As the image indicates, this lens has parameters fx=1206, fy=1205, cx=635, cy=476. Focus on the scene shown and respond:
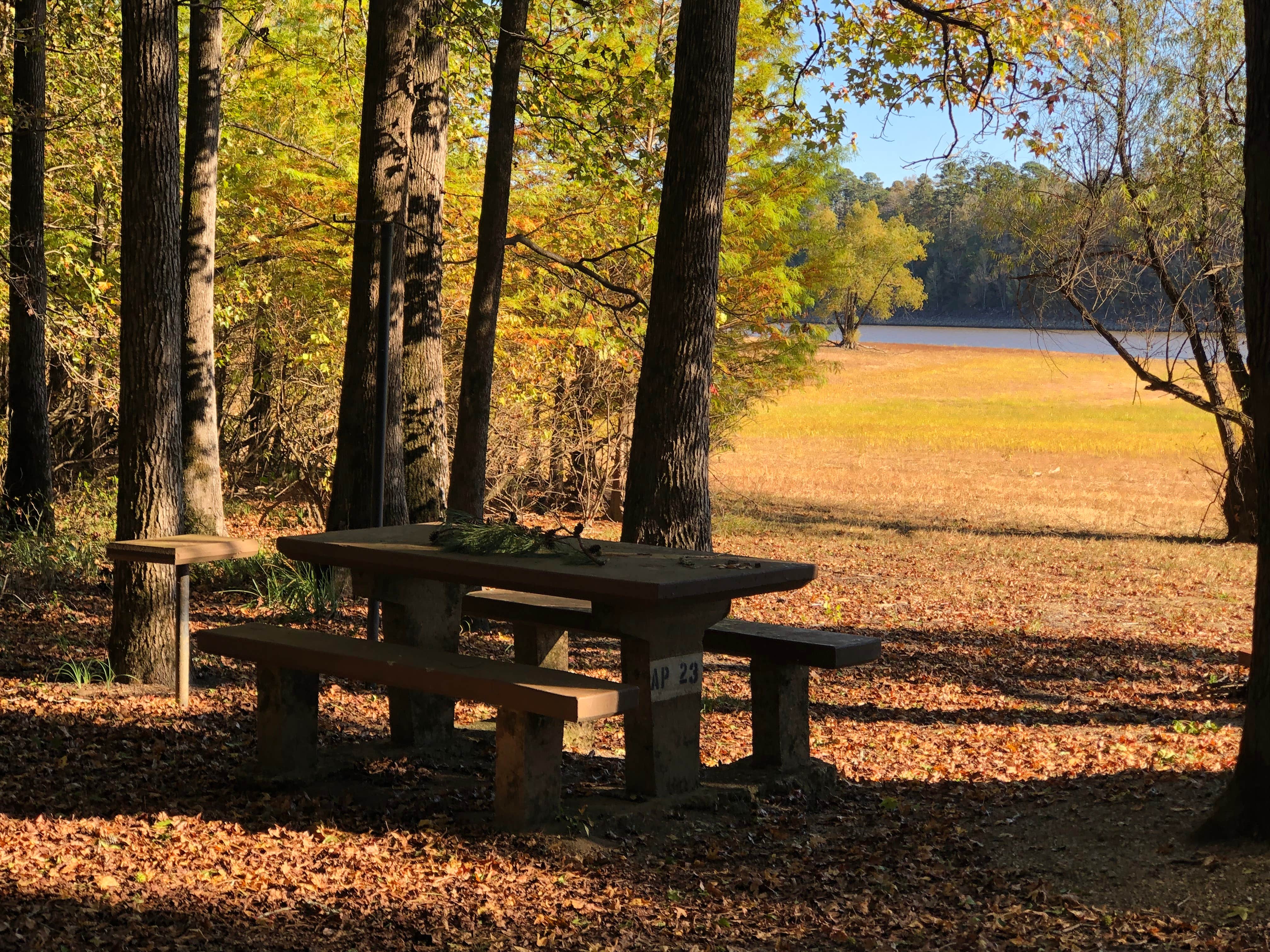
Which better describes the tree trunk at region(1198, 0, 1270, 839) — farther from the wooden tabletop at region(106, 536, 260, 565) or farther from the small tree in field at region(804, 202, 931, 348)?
the small tree in field at region(804, 202, 931, 348)

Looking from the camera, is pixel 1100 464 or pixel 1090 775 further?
pixel 1100 464

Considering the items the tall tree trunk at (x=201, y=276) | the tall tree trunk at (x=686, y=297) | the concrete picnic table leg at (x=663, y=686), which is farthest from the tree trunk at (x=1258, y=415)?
the tall tree trunk at (x=201, y=276)

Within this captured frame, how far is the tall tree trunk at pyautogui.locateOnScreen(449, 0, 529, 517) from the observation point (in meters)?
Result: 10.3

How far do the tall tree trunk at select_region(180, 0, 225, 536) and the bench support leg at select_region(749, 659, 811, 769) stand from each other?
697 centimetres

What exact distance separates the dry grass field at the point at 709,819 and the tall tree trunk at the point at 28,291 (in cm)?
297

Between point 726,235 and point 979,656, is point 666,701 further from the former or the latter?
point 726,235

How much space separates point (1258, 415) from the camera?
14.2 feet

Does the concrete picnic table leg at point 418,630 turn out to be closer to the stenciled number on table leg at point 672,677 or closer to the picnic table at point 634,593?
the picnic table at point 634,593

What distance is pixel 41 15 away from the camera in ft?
36.4

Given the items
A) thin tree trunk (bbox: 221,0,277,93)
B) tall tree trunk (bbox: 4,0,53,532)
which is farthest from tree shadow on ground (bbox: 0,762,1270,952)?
thin tree trunk (bbox: 221,0,277,93)

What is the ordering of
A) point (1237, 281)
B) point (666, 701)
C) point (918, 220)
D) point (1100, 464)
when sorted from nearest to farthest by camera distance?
point (666, 701)
point (1237, 281)
point (1100, 464)
point (918, 220)

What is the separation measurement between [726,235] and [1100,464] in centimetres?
1943

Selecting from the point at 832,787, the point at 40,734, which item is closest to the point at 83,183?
the point at 40,734

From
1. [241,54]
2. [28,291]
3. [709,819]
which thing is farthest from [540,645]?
[241,54]
